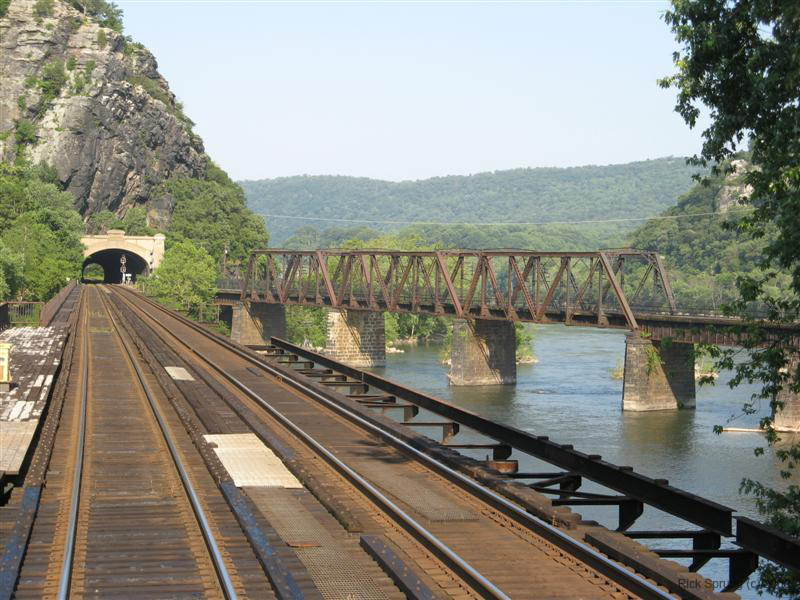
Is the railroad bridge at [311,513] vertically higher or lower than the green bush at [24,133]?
lower

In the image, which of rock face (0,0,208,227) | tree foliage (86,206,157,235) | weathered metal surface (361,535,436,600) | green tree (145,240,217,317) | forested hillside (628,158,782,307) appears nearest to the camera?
weathered metal surface (361,535,436,600)

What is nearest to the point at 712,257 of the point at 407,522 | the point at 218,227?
the point at 218,227

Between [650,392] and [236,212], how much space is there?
5386 inches

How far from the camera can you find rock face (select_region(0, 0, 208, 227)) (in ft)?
596

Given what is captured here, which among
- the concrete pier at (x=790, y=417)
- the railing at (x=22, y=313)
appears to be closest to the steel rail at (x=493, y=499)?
the railing at (x=22, y=313)

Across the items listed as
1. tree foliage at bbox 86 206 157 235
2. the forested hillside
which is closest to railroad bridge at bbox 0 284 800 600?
the forested hillside

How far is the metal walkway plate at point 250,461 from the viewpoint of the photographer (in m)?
20.3

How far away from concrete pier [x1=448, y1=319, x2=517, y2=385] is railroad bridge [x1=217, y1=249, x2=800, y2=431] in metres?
0.08

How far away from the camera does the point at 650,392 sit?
71.4 m

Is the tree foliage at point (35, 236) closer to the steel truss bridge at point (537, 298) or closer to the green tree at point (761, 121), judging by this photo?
the steel truss bridge at point (537, 298)

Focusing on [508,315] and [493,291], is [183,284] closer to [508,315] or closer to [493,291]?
[493,291]

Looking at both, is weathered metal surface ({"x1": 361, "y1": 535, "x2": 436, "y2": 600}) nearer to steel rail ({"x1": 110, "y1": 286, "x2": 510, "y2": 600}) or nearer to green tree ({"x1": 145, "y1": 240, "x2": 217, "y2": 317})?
steel rail ({"x1": 110, "y1": 286, "x2": 510, "y2": 600})

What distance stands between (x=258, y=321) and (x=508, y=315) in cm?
5661

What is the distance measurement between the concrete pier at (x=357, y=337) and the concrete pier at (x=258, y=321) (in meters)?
21.8
